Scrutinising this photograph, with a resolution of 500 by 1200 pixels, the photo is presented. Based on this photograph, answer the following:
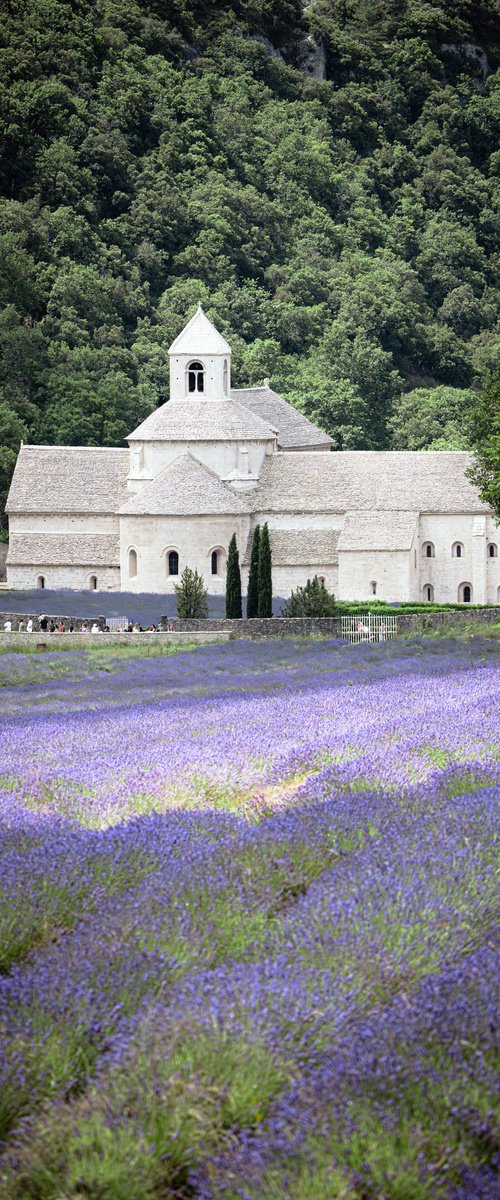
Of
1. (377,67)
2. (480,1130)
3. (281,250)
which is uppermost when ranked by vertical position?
(377,67)

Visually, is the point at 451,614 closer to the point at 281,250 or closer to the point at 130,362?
the point at 130,362

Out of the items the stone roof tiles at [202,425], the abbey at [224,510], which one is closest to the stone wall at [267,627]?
the abbey at [224,510]

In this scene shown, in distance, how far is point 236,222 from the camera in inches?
5635

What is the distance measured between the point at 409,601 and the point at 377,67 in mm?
140589

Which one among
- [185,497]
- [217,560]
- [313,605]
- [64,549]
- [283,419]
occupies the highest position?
[283,419]

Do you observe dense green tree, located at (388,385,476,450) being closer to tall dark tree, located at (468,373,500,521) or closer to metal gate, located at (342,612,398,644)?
tall dark tree, located at (468,373,500,521)

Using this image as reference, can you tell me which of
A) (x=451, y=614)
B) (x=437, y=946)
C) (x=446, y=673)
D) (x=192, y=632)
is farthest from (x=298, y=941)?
(x=451, y=614)

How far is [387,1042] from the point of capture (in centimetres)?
713

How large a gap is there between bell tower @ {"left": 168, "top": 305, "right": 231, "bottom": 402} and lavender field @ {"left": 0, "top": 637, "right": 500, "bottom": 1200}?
2666 inches

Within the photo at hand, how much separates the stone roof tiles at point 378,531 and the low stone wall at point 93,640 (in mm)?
20557

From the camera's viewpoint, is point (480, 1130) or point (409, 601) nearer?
point (480, 1130)

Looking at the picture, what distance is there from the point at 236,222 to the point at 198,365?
213 ft

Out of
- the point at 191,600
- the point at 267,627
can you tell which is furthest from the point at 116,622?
the point at 267,627

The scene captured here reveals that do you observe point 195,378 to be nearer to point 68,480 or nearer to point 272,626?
point 68,480
